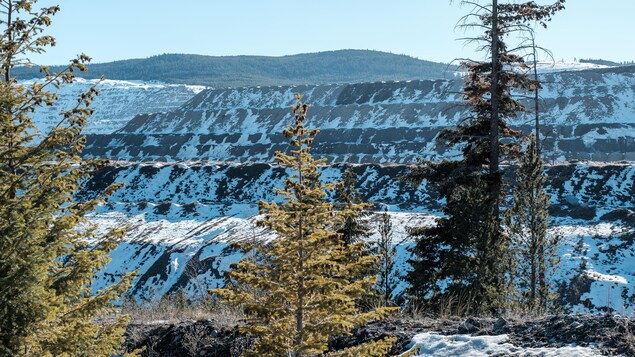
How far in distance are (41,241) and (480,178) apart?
15.5m

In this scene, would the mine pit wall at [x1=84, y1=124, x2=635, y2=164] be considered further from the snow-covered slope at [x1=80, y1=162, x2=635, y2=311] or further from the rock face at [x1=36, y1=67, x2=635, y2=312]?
the snow-covered slope at [x1=80, y1=162, x2=635, y2=311]

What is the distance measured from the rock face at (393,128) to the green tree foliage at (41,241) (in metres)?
127

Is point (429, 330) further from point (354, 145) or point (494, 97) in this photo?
point (354, 145)

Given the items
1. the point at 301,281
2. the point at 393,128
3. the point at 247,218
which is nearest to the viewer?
the point at 301,281

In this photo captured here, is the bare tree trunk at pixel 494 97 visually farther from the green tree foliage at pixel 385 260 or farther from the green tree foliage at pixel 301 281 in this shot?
the green tree foliage at pixel 301 281

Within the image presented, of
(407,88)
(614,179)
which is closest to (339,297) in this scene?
(614,179)

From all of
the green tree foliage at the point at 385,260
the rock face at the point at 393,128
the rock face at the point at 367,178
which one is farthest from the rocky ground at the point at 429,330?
the rock face at the point at 393,128

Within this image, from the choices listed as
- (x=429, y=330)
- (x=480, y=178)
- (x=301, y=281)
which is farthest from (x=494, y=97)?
(x=301, y=281)

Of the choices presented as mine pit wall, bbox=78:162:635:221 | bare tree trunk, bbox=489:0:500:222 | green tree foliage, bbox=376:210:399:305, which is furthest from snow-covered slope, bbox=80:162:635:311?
bare tree trunk, bbox=489:0:500:222

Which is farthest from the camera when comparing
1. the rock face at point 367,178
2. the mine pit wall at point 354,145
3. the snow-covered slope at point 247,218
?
the mine pit wall at point 354,145

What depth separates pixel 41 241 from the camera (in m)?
7.45

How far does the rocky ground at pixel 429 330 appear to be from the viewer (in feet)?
26.3

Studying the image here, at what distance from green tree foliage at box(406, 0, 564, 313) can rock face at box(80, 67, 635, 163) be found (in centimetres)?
11301

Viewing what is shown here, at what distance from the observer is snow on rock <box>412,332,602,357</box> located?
7.83 meters
